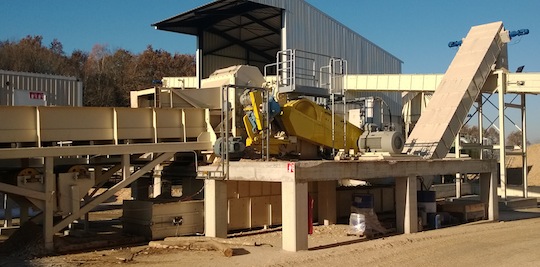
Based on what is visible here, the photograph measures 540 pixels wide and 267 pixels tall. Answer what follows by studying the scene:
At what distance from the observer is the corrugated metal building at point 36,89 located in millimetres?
18547

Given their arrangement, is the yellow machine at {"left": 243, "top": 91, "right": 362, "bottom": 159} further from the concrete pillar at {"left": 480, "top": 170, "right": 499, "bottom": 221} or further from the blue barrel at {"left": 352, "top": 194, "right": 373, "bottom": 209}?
the concrete pillar at {"left": 480, "top": 170, "right": 499, "bottom": 221}

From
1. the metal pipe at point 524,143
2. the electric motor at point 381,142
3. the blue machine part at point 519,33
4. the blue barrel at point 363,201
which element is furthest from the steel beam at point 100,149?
the metal pipe at point 524,143

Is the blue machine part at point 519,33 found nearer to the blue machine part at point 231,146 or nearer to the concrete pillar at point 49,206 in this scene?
the blue machine part at point 231,146

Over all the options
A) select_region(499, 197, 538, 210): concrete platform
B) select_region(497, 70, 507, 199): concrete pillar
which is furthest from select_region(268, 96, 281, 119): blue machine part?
select_region(499, 197, 538, 210): concrete platform

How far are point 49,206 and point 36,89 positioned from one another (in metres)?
8.14

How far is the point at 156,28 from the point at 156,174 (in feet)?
50.1

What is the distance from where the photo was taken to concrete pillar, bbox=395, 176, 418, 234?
15.7 m

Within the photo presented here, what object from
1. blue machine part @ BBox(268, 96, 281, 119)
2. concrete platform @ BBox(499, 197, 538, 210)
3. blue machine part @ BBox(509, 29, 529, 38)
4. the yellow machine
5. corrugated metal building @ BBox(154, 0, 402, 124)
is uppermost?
corrugated metal building @ BBox(154, 0, 402, 124)

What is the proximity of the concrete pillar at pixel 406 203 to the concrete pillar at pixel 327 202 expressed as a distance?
232cm

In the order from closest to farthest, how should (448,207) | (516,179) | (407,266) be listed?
(407,266)
(448,207)
(516,179)

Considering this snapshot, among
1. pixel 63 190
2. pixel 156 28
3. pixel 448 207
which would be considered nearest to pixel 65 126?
pixel 63 190

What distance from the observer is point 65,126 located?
13.1 meters

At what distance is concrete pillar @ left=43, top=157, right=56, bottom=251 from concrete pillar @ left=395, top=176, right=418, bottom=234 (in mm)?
9536

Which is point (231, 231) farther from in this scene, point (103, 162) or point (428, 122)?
point (428, 122)
